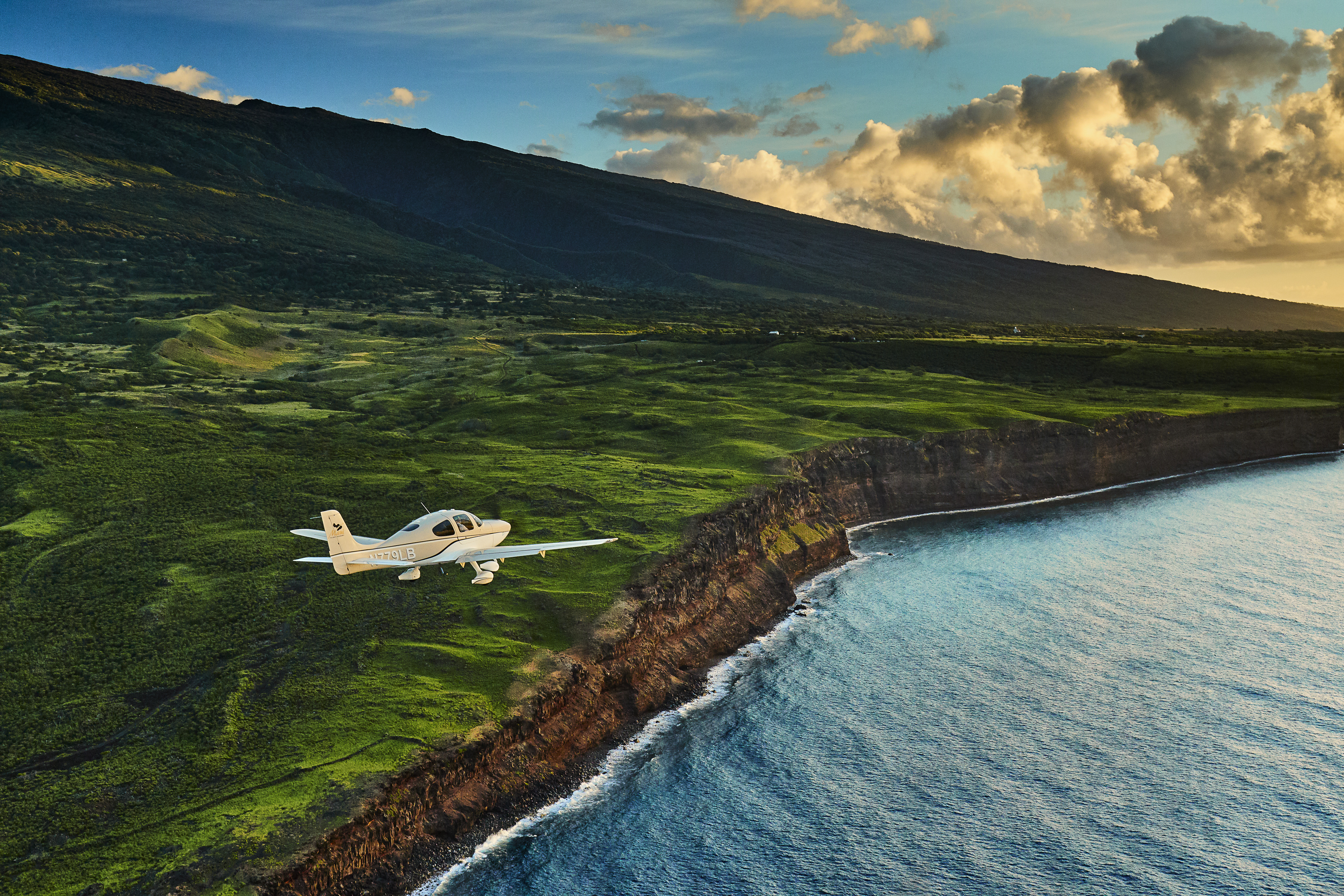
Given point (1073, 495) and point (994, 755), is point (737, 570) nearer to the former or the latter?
point (994, 755)

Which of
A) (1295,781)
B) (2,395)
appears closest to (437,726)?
(1295,781)

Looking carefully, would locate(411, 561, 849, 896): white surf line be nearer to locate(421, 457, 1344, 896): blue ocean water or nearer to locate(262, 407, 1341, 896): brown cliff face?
locate(421, 457, 1344, 896): blue ocean water

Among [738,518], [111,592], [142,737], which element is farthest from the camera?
[738,518]

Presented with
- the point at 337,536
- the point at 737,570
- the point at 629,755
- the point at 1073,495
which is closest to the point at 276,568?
the point at 337,536

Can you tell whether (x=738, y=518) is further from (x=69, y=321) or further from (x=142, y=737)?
(x=69, y=321)

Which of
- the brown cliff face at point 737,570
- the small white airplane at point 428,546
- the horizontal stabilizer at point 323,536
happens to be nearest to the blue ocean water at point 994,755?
the brown cliff face at point 737,570

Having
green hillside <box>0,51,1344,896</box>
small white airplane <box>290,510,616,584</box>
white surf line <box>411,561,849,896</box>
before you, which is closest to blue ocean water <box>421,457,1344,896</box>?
white surf line <box>411,561,849,896</box>

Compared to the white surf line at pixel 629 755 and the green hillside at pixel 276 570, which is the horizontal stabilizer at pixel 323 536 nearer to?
the green hillside at pixel 276 570
